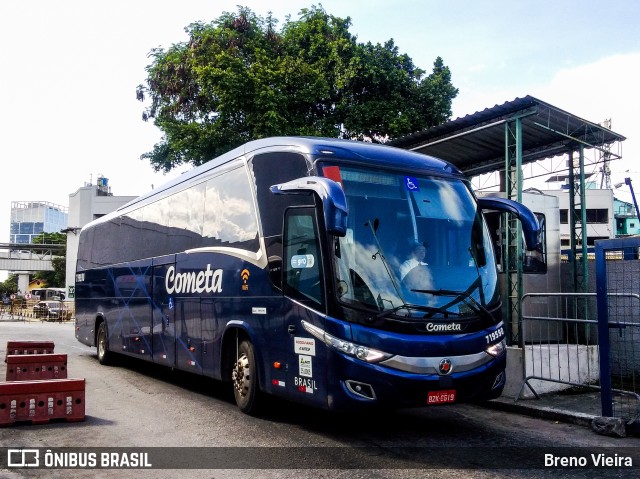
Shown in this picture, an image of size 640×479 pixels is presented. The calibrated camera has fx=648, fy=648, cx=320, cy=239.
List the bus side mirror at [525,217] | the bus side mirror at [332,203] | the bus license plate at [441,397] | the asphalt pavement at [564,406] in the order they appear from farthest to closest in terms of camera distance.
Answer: the asphalt pavement at [564,406]
the bus side mirror at [525,217]
the bus license plate at [441,397]
the bus side mirror at [332,203]

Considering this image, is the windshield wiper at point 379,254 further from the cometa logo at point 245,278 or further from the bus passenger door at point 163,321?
the bus passenger door at point 163,321

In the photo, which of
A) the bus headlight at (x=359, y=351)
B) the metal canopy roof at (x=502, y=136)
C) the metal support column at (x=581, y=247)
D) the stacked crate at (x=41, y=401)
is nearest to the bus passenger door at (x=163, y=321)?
the stacked crate at (x=41, y=401)

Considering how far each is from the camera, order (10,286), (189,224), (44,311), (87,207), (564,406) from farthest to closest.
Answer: (10,286)
(87,207)
(44,311)
(189,224)
(564,406)

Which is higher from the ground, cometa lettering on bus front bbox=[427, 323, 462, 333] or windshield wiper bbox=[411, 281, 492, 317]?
windshield wiper bbox=[411, 281, 492, 317]

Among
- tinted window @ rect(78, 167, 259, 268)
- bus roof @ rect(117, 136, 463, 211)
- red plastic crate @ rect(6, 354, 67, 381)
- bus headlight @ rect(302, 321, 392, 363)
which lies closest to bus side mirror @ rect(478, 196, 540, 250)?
bus roof @ rect(117, 136, 463, 211)

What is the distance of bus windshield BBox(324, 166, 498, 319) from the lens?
268 inches

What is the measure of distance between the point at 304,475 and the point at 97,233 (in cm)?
1196

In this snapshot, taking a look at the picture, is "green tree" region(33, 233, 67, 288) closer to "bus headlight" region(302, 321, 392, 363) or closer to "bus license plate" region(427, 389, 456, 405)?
"bus headlight" region(302, 321, 392, 363)

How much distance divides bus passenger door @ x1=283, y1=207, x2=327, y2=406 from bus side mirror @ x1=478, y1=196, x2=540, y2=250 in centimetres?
246

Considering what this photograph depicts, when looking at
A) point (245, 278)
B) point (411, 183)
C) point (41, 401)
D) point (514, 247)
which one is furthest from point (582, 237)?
point (41, 401)

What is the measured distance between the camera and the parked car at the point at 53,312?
43.2 meters

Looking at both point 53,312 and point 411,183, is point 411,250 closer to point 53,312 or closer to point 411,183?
point 411,183

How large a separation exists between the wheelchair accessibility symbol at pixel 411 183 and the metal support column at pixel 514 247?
11.2 feet

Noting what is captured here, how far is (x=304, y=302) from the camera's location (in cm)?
724
